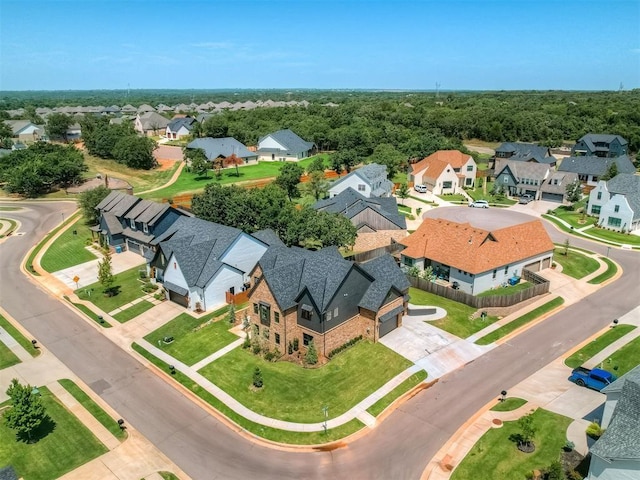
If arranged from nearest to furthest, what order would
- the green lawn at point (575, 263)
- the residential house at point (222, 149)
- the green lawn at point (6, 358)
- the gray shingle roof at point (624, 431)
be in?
the gray shingle roof at point (624, 431) < the green lawn at point (6, 358) < the green lawn at point (575, 263) < the residential house at point (222, 149)

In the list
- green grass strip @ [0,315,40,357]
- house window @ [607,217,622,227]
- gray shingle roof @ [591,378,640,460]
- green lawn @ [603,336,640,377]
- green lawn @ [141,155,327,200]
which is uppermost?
green lawn @ [141,155,327,200]

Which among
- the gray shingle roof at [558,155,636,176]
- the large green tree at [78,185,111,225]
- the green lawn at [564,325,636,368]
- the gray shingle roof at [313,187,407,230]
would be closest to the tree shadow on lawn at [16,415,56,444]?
the green lawn at [564,325,636,368]

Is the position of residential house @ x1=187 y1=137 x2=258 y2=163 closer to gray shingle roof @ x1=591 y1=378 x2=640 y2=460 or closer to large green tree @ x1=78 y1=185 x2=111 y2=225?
large green tree @ x1=78 y1=185 x2=111 y2=225

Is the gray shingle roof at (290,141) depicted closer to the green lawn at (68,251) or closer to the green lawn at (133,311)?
the green lawn at (68,251)

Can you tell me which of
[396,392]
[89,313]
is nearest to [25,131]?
[89,313]

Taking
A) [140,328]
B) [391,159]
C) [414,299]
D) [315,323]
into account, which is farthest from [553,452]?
[391,159]

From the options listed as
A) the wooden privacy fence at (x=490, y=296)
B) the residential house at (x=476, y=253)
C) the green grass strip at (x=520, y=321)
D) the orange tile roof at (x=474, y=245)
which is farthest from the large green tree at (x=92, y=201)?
the green grass strip at (x=520, y=321)
